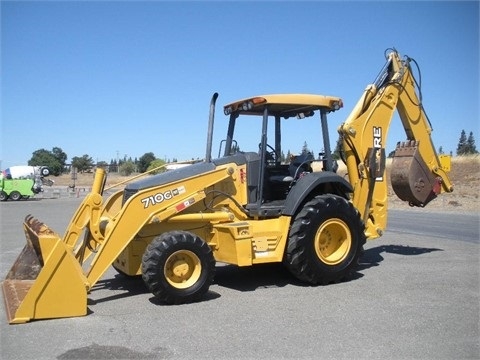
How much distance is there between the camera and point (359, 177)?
8.82 meters

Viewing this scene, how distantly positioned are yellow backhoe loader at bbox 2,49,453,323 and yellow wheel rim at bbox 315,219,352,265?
2 cm

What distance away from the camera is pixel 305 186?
752cm

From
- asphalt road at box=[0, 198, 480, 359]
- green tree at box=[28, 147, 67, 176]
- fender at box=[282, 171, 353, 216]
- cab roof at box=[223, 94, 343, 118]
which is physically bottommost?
asphalt road at box=[0, 198, 480, 359]

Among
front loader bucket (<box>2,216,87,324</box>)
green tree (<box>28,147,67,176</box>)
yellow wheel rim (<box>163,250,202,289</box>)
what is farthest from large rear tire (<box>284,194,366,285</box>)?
green tree (<box>28,147,67,176</box>)

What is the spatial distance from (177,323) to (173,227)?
179 cm

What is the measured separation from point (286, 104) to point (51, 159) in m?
102

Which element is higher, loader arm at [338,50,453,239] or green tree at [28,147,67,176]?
green tree at [28,147,67,176]

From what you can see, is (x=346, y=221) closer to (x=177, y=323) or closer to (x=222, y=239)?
(x=222, y=239)

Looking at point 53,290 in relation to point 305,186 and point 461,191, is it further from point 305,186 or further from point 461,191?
point 461,191

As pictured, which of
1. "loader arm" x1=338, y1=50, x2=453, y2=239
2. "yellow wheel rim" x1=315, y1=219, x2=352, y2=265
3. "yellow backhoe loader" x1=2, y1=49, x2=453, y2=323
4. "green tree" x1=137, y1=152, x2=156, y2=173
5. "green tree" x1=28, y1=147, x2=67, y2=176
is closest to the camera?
"yellow backhoe loader" x1=2, y1=49, x2=453, y2=323

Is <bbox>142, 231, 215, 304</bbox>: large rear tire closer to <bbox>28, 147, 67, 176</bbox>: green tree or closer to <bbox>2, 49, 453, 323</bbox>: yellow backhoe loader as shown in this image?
<bbox>2, 49, 453, 323</bbox>: yellow backhoe loader

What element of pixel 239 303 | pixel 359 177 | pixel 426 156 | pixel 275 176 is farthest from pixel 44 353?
pixel 426 156

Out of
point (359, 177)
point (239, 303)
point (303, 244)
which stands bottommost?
point (239, 303)

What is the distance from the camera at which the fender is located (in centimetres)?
743
